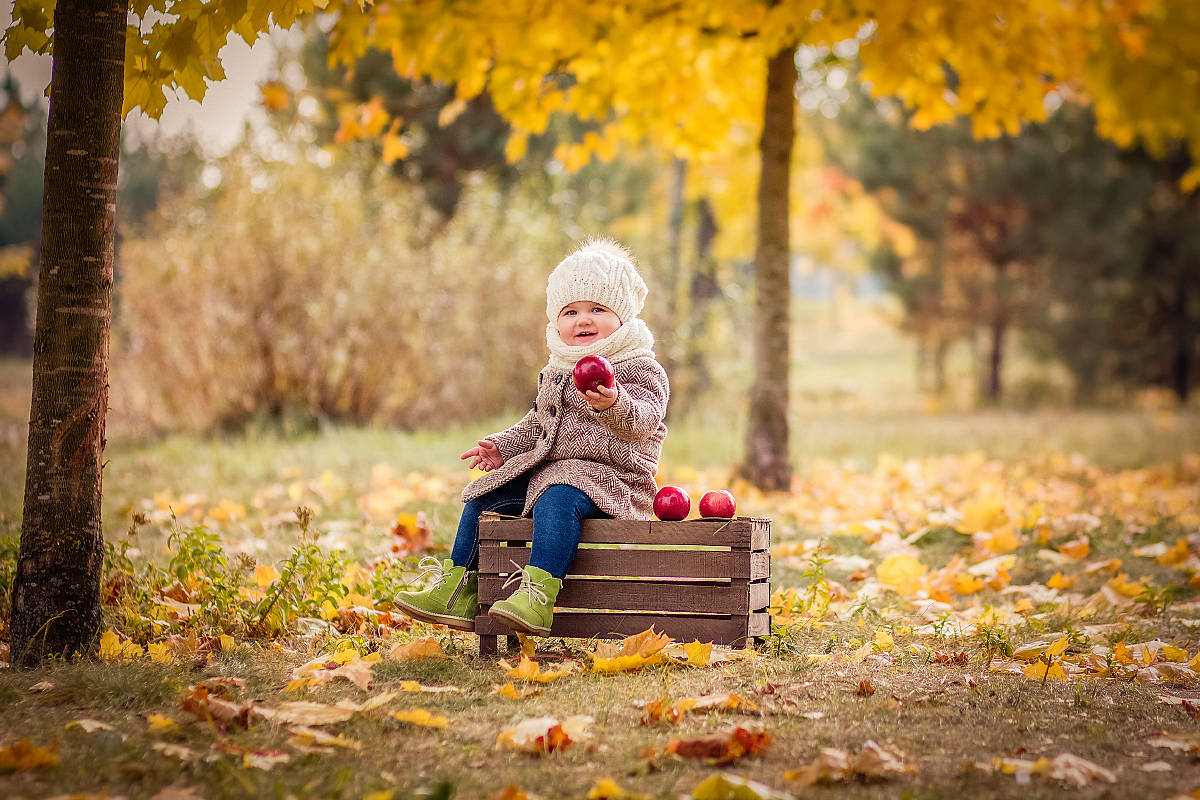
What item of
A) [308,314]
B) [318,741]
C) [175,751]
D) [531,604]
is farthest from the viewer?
[308,314]

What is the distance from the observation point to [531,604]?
2752 mm

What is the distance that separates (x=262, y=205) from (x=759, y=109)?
4.43 metres

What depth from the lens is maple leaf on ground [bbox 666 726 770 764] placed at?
6.97 ft

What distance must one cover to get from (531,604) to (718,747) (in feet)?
2.53

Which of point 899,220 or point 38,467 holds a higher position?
point 899,220

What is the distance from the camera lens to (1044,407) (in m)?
16.8

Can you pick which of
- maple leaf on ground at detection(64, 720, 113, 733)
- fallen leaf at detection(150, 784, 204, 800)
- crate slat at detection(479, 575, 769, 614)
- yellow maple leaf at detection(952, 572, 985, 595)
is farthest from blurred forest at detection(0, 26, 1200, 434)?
fallen leaf at detection(150, 784, 204, 800)

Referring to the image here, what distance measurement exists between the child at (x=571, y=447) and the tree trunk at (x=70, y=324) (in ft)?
2.92

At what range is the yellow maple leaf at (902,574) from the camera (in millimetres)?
3879

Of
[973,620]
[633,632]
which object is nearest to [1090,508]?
[973,620]

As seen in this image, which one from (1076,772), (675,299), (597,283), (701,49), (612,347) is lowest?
(1076,772)

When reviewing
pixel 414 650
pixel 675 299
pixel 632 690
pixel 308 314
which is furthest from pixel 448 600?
pixel 675 299

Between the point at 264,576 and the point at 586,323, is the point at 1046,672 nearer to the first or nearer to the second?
the point at 586,323

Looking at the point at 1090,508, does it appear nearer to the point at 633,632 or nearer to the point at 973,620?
the point at 973,620
